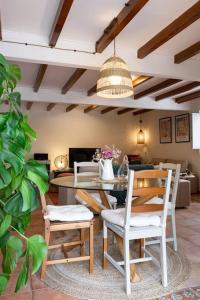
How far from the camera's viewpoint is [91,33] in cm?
319

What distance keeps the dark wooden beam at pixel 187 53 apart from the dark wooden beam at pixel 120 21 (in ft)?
3.82

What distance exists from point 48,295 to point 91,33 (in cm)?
283

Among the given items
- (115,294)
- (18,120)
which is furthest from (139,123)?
(18,120)

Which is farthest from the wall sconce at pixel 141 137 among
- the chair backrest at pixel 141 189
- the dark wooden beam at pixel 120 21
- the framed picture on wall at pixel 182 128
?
the chair backrest at pixel 141 189

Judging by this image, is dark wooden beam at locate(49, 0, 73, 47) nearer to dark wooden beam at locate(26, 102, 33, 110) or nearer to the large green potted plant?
the large green potted plant

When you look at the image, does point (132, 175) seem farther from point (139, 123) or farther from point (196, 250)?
point (139, 123)

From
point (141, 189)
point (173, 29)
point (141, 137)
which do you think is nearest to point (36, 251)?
point (141, 189)

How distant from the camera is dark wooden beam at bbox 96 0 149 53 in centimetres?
240

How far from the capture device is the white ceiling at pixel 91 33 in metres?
2.62

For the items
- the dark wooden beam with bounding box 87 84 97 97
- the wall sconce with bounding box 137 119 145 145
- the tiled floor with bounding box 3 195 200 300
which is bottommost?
the tiled floor with bounding box 3 195 200 300

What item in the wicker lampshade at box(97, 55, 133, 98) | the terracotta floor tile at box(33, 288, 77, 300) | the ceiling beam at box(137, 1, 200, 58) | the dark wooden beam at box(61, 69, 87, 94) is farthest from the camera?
the dark wooden beam at box(61, 69, 87, 94)

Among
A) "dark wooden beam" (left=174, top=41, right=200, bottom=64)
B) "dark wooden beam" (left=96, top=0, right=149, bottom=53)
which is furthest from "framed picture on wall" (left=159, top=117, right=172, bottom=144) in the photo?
"dark wooden beam" (left=96, top=0, right=149, bottom=53)

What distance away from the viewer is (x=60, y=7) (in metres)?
2.51

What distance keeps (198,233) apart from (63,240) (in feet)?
5.94
